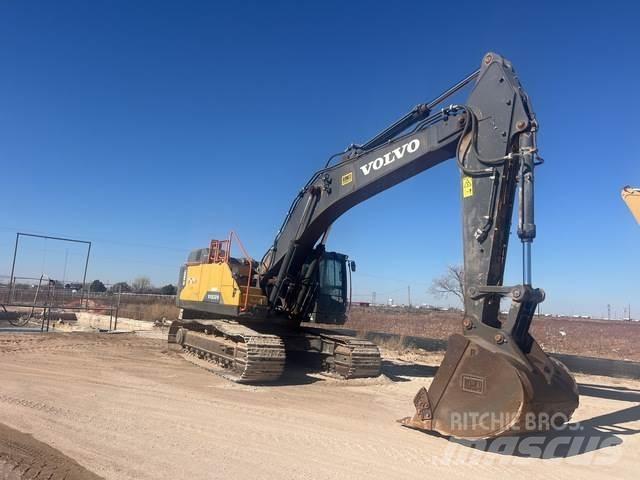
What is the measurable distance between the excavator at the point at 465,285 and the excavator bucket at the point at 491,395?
0.04 ft

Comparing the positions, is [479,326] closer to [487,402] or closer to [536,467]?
[487,402]

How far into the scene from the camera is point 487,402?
5.66 meters

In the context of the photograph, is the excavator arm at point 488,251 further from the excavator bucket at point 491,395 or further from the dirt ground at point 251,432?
the dirt ground at point 251,432

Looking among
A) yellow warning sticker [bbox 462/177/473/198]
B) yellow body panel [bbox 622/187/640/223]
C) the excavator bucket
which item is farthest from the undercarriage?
yellow body panel [bbox 622/187/640/223]

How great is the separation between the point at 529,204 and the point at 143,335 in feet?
55.1

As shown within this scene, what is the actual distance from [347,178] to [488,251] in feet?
13.4

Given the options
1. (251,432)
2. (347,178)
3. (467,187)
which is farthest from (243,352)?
(467,187)

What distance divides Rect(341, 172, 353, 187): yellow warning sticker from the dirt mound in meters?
6.51

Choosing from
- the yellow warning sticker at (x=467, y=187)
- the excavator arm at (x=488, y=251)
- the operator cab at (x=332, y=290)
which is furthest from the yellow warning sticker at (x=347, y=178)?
the yellow warning sticker at (x=467, y=187)

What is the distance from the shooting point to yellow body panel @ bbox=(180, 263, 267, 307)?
11.5 meters

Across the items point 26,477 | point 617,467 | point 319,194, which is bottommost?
point 26,477

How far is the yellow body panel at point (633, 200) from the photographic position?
9234mm

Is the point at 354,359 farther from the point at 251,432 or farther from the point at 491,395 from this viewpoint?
the point at 491,395

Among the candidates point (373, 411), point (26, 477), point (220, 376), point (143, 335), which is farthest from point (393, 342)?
point (26, 477)
